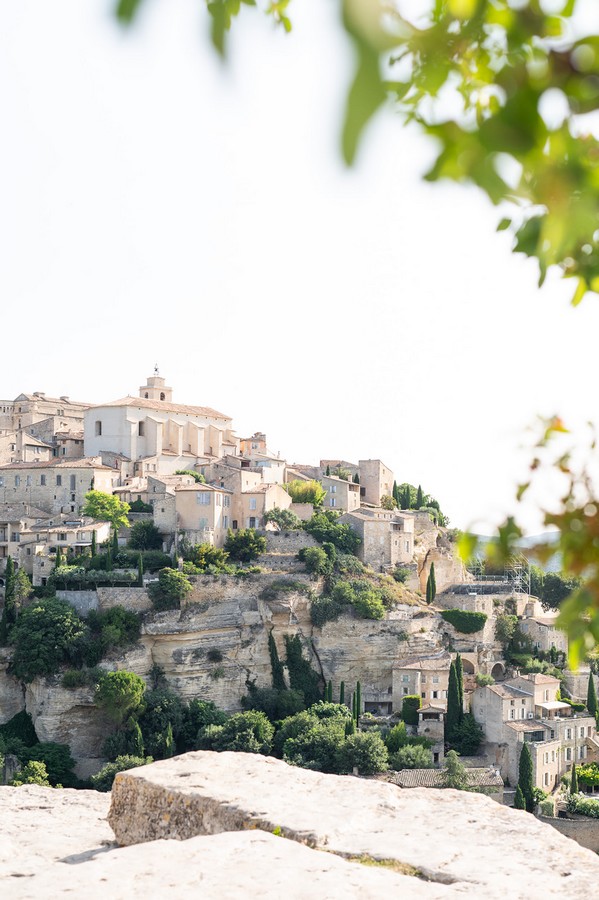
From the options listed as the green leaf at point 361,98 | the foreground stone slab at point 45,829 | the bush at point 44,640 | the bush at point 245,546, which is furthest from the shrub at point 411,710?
the green leaf at point 361,98

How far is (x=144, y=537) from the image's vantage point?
37.1 metres

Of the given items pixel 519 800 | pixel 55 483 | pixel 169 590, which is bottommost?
pixel 519 800

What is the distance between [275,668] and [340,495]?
1073cm

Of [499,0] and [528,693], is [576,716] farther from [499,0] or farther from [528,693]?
[499,0]

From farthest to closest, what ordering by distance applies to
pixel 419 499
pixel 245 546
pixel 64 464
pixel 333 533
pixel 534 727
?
pixel 419 499 → pixel 64 464 → pixel 333 533 → pixel 245 546 → pixel 534 727

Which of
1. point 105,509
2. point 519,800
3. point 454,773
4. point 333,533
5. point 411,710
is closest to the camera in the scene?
point 519,800

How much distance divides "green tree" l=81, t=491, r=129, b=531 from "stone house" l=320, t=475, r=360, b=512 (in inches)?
383

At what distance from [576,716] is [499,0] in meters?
34.7

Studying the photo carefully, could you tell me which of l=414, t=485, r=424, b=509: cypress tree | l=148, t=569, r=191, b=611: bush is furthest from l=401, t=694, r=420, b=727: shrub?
l=414, t=485, r=424, b=509: cypress tree

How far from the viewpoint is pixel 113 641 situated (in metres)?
33.0

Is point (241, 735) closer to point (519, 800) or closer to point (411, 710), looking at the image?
point (411, 710)

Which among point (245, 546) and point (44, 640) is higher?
point (245, 546)

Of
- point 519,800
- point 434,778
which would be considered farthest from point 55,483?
point 519,800

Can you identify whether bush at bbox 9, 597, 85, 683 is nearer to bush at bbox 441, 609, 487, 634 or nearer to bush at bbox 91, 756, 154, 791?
bush at bbox 91, 756, 154, 791
